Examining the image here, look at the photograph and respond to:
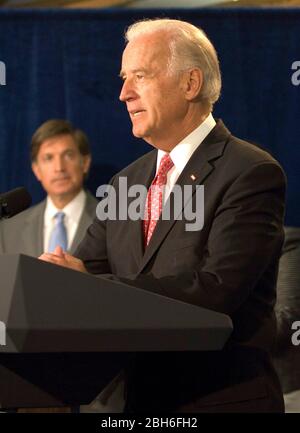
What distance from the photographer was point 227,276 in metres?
1.60

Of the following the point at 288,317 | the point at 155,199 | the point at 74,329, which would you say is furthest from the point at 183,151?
the point at 288,317

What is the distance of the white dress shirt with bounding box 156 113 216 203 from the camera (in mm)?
1874

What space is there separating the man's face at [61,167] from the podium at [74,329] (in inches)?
93.8

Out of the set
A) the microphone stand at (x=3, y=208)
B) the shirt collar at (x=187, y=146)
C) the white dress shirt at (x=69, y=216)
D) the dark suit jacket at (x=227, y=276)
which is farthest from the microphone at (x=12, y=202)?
the white dress shirt at (x=69, y=216)

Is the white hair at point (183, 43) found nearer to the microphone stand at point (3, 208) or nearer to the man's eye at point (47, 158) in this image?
the microphone stand at point (3, 208)

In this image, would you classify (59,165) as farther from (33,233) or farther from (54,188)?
(33,233)

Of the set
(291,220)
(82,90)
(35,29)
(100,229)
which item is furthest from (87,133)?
(100,229)

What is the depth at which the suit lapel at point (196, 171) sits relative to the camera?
69.1 inches

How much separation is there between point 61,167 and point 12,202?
221cm

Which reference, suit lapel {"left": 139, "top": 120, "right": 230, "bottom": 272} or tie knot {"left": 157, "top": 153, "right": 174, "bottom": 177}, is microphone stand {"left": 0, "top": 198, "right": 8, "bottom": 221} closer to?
suit lapel {"left": 139, "top": 120, "right": 230, "bottom": 272}

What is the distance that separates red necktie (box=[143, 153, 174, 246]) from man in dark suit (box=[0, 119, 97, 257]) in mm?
1828

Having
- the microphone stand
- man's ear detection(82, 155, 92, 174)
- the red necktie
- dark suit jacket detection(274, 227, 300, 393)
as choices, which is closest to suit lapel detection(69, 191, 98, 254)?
man's ear detection(82, 155, 92, 174)

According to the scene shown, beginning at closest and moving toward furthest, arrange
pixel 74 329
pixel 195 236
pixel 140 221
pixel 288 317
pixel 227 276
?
pixel 74 329, pixel 227 276, pixel 195 236, pixel 140 221, pixel 288 317

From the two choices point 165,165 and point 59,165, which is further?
point 59,165
